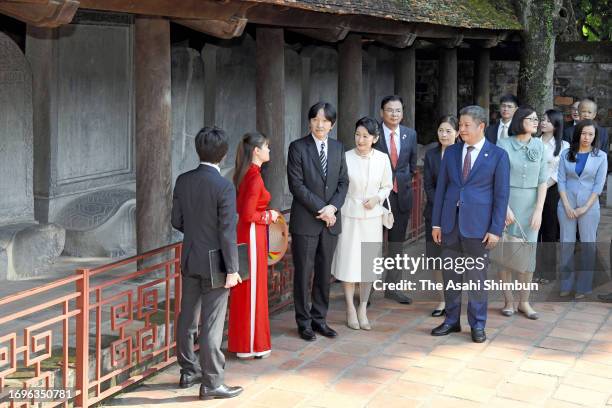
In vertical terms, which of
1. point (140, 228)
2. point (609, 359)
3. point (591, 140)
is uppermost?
point (591, 140)

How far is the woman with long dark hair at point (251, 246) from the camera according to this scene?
6746 mm

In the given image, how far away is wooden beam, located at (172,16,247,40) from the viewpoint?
787 centimetres

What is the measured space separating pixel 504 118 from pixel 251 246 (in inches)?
143

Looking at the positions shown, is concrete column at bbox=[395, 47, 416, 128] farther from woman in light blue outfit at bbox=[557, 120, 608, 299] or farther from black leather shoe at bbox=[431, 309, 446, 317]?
black leather shoe at bbox=[431, 309, 446, 317]

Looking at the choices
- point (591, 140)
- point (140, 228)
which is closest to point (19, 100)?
point (140, 228)

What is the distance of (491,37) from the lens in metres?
14.6

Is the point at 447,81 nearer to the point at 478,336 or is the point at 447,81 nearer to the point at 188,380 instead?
the point at 478,336

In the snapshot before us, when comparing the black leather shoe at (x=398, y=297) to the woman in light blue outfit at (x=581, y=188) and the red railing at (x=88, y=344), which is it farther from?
the red railing at (x=88, y=344)

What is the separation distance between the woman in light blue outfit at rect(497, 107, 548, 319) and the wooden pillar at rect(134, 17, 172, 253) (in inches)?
113

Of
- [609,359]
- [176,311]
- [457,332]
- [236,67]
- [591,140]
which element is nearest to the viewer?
[176,311]

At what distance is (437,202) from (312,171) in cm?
105

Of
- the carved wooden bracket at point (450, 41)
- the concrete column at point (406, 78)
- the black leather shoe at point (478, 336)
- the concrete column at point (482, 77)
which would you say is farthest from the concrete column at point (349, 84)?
the concrete column at point (482, 77)

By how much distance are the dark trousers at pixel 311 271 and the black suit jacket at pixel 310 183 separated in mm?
75

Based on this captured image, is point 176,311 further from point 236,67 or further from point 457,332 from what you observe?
point 236,67
